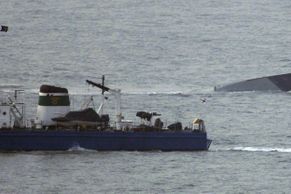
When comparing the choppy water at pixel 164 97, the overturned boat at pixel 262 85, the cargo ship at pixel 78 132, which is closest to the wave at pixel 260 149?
the choppy water at pixel 164 97

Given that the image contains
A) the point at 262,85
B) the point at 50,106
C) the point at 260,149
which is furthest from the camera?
the point at 262,85

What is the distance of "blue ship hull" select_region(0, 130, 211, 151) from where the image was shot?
11012 cm

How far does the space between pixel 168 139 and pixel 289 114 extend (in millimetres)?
22478

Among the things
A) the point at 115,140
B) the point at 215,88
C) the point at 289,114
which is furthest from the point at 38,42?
the point at 115,140

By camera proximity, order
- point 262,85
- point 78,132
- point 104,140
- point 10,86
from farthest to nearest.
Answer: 1. point 262,85
2. point 10,86
3. point 104,140
4. point 78,132

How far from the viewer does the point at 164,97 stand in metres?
141

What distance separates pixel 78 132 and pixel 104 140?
56.1 inches

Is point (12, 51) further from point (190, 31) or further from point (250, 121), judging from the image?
point (250, 121)

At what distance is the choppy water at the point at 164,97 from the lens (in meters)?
102

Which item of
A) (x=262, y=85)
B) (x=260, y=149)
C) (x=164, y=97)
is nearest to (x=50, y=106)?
(x=260, y=149)

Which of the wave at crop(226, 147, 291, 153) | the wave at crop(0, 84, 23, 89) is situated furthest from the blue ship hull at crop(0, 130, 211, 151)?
the wave at crop(0, 84, 23, 89)

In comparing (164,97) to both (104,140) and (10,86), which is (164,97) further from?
(104,140)

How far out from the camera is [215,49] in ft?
595

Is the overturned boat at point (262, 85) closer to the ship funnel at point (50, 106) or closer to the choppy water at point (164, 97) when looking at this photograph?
the choppy water at point (164, 97)
